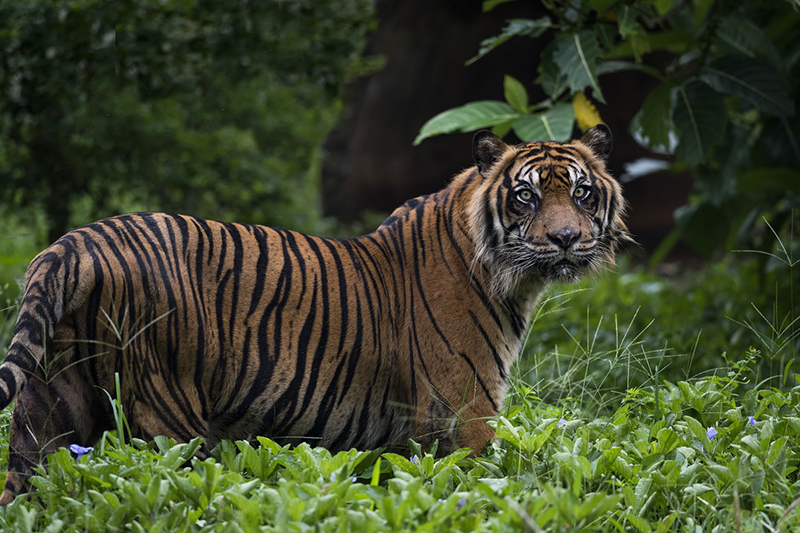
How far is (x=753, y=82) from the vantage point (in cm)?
464

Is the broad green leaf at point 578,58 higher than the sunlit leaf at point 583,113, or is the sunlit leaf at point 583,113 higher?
the broad green leaf at point 578,58

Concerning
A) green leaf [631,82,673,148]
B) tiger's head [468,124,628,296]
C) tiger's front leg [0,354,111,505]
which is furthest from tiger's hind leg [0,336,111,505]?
green leaf [631,82,673,148]

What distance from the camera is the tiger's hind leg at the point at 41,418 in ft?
8.87

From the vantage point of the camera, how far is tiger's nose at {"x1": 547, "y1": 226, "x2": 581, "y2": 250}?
3.04 m

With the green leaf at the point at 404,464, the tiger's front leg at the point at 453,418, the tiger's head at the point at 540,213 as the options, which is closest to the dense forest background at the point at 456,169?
the green leaf at the point at 404,464

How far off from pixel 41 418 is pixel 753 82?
390 cm

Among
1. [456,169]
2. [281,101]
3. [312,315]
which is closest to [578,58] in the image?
[312,315]

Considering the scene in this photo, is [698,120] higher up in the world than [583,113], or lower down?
lower down

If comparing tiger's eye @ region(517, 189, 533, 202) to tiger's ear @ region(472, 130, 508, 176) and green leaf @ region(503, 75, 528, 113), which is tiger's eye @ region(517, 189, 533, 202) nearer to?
tiger's ear @ region(472, 130, 508, 176)

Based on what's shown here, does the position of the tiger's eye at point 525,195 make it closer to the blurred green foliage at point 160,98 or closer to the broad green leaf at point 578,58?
the broad green leaf at point 578,58

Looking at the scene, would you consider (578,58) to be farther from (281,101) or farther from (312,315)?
(281,101)

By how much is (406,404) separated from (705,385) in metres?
1.14

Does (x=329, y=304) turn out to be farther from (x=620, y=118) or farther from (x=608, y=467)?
(x=620, y=118)

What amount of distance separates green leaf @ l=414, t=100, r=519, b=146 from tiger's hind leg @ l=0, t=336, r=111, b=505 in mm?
1977
